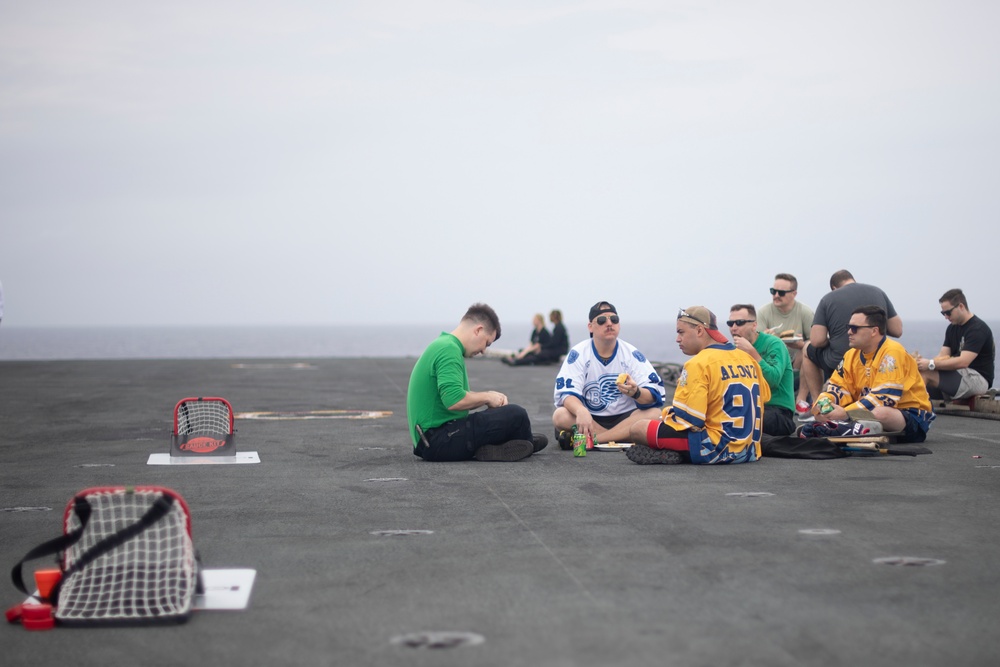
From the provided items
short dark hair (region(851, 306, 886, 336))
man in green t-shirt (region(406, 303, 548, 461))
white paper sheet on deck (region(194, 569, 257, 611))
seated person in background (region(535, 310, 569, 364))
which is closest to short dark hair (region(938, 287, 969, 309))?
short dark hair (region(851, 306, 886, 336))

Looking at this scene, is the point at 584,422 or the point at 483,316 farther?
the point at 584,422

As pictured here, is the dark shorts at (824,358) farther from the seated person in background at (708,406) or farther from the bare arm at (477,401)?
the bare arm at (477,401)

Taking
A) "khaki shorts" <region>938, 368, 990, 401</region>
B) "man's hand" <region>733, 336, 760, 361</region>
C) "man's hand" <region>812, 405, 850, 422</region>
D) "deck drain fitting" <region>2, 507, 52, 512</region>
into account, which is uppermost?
"man's hand" <region>733, 336, 760, 361</region>

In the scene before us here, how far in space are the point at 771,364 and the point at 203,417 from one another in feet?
17.8

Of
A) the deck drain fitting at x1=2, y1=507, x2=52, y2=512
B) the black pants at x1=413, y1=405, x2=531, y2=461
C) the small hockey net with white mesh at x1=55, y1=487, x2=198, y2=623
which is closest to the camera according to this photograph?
the small hockey net with white mesh at x1=55, y1=487, x2=198, y2=623

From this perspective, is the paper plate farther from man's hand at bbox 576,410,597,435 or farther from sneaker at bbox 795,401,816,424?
sneaker at bbox 795,401,816,424

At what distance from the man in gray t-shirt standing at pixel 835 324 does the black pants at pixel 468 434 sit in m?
4.79

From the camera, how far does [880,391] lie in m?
9.92

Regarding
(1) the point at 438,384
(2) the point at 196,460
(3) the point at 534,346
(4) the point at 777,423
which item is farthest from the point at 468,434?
(3) the point at 534,346

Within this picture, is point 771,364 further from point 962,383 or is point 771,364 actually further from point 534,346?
point 534,346

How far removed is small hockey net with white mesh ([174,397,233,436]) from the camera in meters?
9.52

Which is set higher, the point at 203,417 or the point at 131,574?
the point at 203,417

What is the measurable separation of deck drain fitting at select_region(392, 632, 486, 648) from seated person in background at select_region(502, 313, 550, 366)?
849 inches

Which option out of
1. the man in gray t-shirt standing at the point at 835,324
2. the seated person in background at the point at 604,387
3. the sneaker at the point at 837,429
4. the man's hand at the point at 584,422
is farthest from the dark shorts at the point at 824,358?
the man's hand at the point at 584,422
